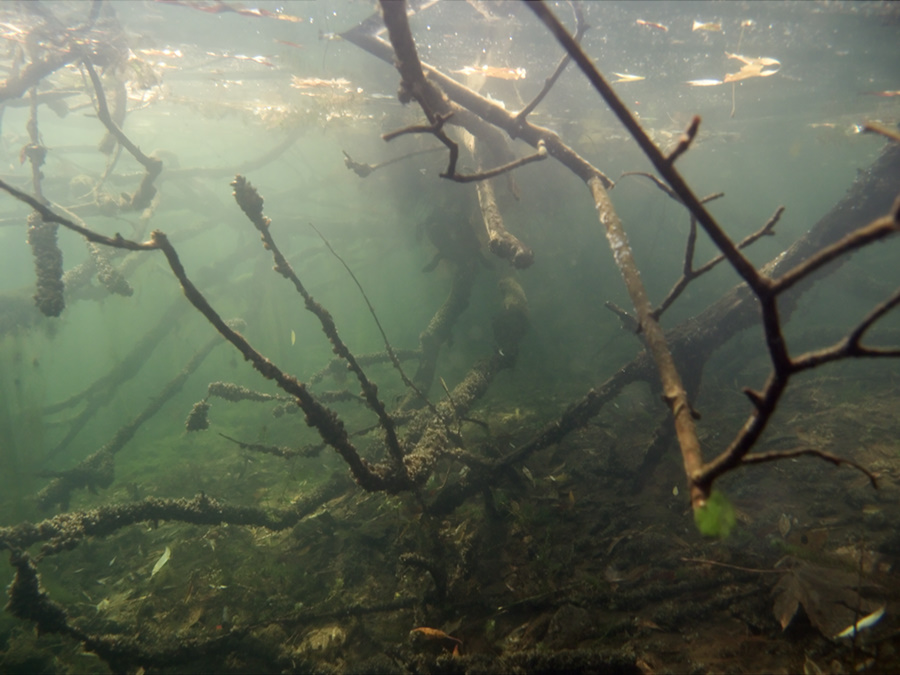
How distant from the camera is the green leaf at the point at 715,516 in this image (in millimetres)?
1218

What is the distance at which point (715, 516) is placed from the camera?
1.28 metres

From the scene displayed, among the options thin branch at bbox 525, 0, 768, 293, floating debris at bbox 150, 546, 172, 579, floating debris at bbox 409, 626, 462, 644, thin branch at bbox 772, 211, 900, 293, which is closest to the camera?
thin branch at bbox 772, 211, 900, 293

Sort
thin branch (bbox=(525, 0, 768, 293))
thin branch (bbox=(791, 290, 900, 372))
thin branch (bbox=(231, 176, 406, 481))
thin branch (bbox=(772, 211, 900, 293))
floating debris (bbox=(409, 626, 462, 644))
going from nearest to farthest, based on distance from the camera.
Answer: thin branch (bbox=(772, 211, 900, 293)), thin branch (bbox=(791, 290, 900, 372)), thin branch (bbox=(525, 0, 768, 293)), floating debris (bbox=(409, 626, 462, 644)), thin branch (bbox=(231, 176, 406, 481))

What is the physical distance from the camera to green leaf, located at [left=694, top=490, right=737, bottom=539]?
47.9 inches

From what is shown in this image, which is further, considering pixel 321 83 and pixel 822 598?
pixel 321 83

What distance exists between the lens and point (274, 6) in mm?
11391

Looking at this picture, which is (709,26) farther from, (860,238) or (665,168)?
(860,238)

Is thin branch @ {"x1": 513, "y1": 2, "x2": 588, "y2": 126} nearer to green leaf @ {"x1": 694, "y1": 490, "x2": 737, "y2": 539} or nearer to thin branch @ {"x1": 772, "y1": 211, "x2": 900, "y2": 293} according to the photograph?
thin branch @ {"x1": 772, "y1": 211, "x2": 900, "y2": 293}

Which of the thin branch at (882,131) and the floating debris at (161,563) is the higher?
the thin branch at (882,131)

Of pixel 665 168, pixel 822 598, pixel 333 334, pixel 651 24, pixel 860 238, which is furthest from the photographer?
pixel 651 24

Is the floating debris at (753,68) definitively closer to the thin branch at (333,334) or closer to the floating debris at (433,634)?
the thin branch at (333,334)

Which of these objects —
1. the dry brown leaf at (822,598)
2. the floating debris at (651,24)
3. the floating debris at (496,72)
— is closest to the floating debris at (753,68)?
the floating debris at (651,24)

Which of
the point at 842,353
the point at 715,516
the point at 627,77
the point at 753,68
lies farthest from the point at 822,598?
the point at 753,68

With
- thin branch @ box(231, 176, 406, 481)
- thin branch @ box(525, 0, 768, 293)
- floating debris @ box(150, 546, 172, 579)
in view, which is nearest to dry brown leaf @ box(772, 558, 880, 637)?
thin branch @ box(525, 0, 768, 293)
